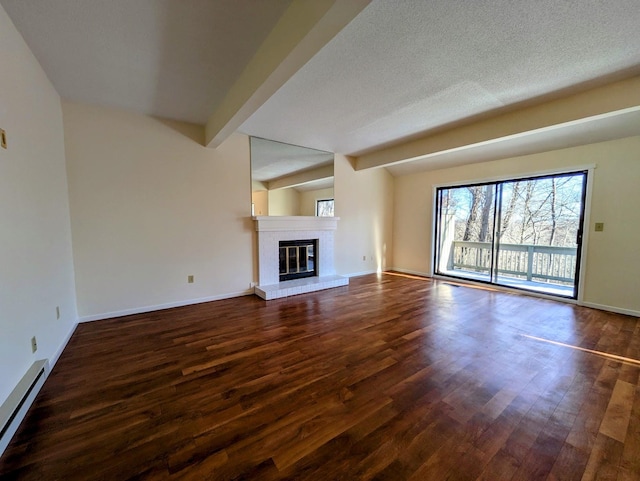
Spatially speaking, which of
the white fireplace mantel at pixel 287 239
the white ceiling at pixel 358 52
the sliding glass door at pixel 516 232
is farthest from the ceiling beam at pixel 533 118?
the white fireplace mantel at pixel 287 239

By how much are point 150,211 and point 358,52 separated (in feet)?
9.98

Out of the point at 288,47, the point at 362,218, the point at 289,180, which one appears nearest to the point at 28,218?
the point at 288,47

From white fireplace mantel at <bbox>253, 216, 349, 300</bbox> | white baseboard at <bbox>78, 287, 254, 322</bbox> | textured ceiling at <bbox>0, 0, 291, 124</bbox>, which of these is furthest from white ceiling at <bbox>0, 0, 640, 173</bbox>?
white baseboard at <bbox>78, 287, 254, 322</bbox>

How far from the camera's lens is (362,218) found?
224 inches

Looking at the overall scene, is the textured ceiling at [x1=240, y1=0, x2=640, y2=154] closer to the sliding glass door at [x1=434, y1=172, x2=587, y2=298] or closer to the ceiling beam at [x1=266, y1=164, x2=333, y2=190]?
the ceiling beam at [x1=266, y1=164, x2=333, y2=190]

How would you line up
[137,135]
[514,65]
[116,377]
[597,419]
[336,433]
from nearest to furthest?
[336,433] < [597,419] < [116,377] < [514,65] < [137,135]

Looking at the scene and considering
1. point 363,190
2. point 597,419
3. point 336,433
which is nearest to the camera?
point 336,433

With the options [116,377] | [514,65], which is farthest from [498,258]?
[116,377]

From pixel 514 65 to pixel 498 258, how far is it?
3.62 metres

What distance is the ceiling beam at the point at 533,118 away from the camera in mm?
2354

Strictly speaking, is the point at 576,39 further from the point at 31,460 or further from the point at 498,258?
the point at 31,460

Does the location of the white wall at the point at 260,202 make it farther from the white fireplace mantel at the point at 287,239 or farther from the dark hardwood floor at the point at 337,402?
the dark hardwood floor at the point at 337,402

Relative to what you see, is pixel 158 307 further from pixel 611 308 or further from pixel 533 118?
pixel 611 308

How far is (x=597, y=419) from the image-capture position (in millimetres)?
1562
